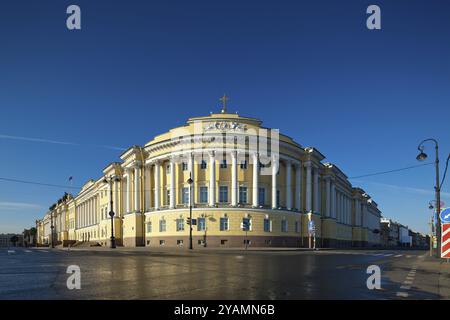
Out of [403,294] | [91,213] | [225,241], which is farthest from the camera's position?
[91,213]

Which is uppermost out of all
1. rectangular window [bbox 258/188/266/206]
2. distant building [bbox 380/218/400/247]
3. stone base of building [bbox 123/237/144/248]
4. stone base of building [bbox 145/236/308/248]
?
rectangular window [bbox 258/188/266/206]

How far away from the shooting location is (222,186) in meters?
53.8

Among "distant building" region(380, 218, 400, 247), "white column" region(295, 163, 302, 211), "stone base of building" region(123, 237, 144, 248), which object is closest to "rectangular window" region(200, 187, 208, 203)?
"stone base of building" region(123, 237, 144, 248)

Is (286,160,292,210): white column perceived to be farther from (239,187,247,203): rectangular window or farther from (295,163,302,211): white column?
(239,187,247,203): rectangular window

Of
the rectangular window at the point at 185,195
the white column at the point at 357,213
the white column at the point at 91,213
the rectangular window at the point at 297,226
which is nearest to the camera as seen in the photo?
the rectangular window at the point at 185,195

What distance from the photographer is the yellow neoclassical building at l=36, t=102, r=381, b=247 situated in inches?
2058

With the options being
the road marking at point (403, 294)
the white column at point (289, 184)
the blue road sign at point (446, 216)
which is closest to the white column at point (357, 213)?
the white column at point (289, 184)

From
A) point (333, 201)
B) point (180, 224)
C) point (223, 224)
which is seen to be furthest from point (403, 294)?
point (333, 201)

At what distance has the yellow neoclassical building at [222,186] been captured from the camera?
A: 52.3 m

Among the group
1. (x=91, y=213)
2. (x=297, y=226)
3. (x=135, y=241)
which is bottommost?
(x=135, y=241)

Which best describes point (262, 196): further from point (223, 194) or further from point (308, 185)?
point (308, 185)

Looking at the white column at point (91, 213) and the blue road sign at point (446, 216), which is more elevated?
the blue road sign at point (446, 216)

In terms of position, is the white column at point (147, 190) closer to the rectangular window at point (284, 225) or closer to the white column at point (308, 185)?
the rectangular window at point (284, 225)
